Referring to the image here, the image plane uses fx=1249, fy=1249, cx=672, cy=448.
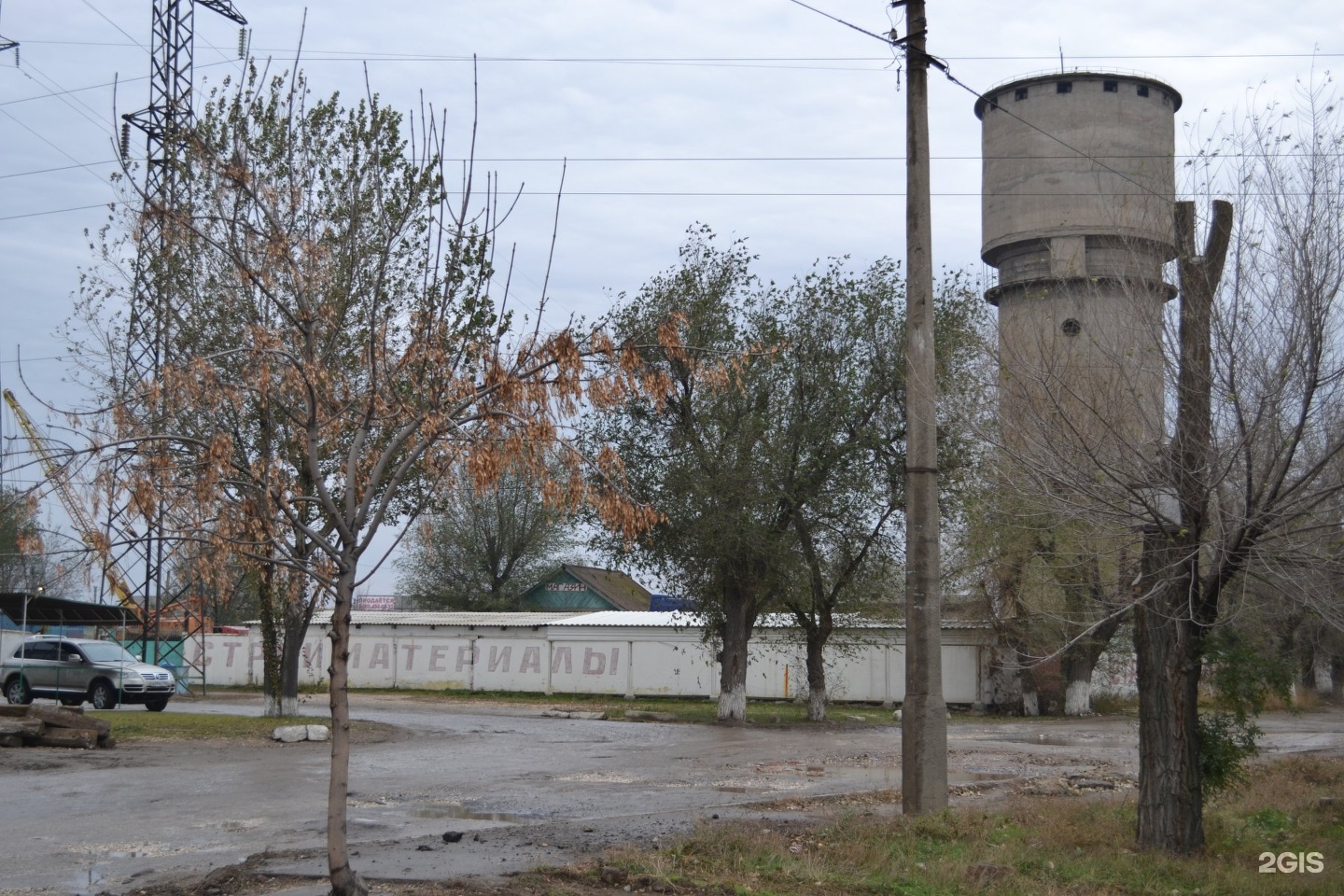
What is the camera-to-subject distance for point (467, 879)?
A: 9.17 meters

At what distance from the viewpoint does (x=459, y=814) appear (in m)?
13.9

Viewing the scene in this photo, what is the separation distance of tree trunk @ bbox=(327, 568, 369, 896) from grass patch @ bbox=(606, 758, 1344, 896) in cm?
217

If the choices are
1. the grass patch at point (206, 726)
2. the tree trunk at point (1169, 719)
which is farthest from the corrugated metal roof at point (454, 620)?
the tree trunk at point (1169, 719)

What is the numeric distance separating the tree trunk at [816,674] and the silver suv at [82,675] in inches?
679

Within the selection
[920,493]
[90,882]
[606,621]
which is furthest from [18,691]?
[920,493]

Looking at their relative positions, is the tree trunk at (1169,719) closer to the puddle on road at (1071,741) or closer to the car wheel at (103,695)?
the puddle on road at (1071,741)

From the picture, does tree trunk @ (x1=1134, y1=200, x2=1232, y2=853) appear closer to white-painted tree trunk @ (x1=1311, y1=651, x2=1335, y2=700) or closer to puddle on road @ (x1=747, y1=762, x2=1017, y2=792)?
puddle on road @ (x1=747, y1=762, x2=1017, y2=792)

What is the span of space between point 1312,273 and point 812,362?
2377cm

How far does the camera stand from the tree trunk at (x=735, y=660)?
111ft

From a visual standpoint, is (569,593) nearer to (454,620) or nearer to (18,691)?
(454,620)

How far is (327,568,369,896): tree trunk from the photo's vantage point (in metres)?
7.90

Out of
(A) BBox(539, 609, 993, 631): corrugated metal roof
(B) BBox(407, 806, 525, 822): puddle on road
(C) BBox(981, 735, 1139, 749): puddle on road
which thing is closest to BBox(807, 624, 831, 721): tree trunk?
(A) BBox(539, 609, 993, 631): corrugated metal roof

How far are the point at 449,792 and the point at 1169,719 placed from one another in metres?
9.37

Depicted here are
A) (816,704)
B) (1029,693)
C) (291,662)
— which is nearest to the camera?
(291,662)
